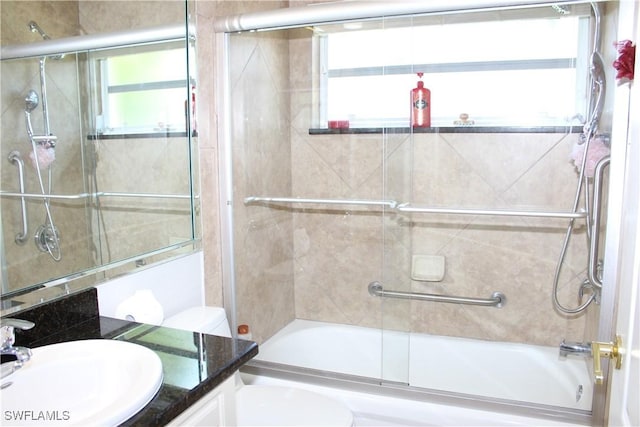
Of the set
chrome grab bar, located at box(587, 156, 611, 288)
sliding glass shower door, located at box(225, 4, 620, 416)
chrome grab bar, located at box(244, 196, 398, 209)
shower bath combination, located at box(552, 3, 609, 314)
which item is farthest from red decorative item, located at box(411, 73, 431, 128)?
chrome grab bar, located at box(587, 156, 611, 288)

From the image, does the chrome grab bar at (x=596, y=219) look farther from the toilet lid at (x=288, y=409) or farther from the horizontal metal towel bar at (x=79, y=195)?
the horizontal metal towel bar at (x=79, y=195)

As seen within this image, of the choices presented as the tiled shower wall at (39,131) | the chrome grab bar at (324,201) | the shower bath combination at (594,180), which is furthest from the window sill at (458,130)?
the tiled shower wall at (39,131)

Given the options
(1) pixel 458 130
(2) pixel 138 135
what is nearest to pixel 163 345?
(2) pixel 138 135

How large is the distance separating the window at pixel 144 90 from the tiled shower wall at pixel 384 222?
0.44m

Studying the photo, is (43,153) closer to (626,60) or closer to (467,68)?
(626,60)

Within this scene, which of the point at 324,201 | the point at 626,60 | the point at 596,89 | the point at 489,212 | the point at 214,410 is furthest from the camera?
the point at 324,201

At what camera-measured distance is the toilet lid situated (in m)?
1.68

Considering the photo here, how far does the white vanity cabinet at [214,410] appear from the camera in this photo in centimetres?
106

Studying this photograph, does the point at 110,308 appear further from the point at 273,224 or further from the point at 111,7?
the point at 273,224

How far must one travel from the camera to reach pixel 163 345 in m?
1.26

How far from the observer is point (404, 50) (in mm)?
2441

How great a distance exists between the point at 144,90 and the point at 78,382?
41.9 inches

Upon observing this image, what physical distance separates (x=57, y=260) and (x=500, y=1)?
5.71ft

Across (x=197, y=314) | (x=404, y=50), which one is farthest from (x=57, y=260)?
(x=404, y=50)
